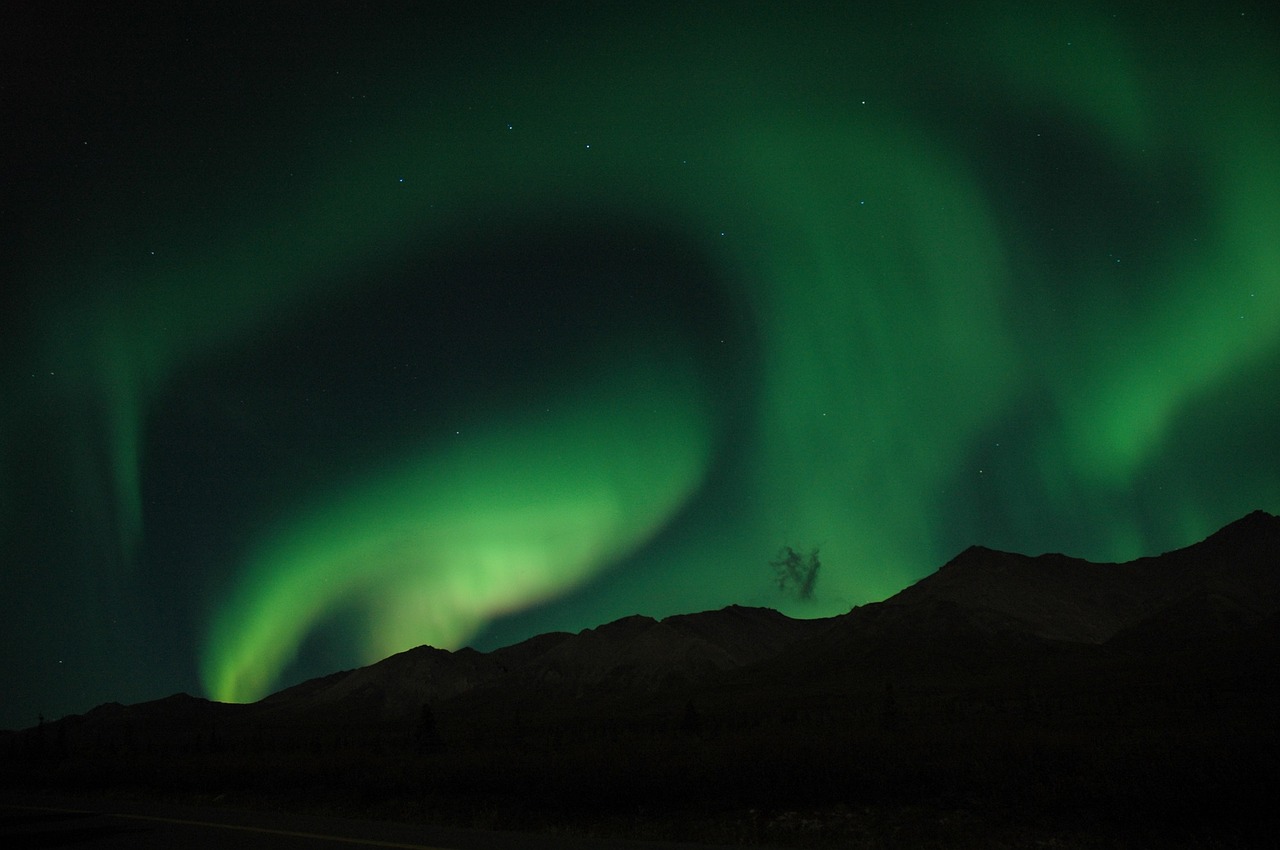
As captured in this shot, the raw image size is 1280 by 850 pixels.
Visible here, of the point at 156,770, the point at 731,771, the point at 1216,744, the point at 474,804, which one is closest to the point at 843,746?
the point at 731,771

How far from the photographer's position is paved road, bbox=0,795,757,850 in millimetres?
12141

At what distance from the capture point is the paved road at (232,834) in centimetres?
1214

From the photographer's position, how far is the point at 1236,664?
173125mm

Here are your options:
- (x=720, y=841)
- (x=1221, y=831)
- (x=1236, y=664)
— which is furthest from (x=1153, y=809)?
(x=1236, y=664)

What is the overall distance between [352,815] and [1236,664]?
210 meters

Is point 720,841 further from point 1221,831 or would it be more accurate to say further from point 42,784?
point 42,784

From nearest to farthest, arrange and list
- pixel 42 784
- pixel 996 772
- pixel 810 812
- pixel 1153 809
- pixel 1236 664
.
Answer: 1. pixel 1153 809
2. pixel 810 812
3. pixel 996 772
4. pixel 42 784
5. pixel 1236 664

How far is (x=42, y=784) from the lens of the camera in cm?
3275

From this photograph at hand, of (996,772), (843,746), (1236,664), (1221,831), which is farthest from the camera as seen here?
(1236,664)

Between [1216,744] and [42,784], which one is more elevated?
[42,784]

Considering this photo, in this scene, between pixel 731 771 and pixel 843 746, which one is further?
pixel 843 746

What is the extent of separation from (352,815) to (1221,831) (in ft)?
56.1

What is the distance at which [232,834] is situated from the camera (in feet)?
45.7

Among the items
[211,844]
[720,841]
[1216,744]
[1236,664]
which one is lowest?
[1236,664]
